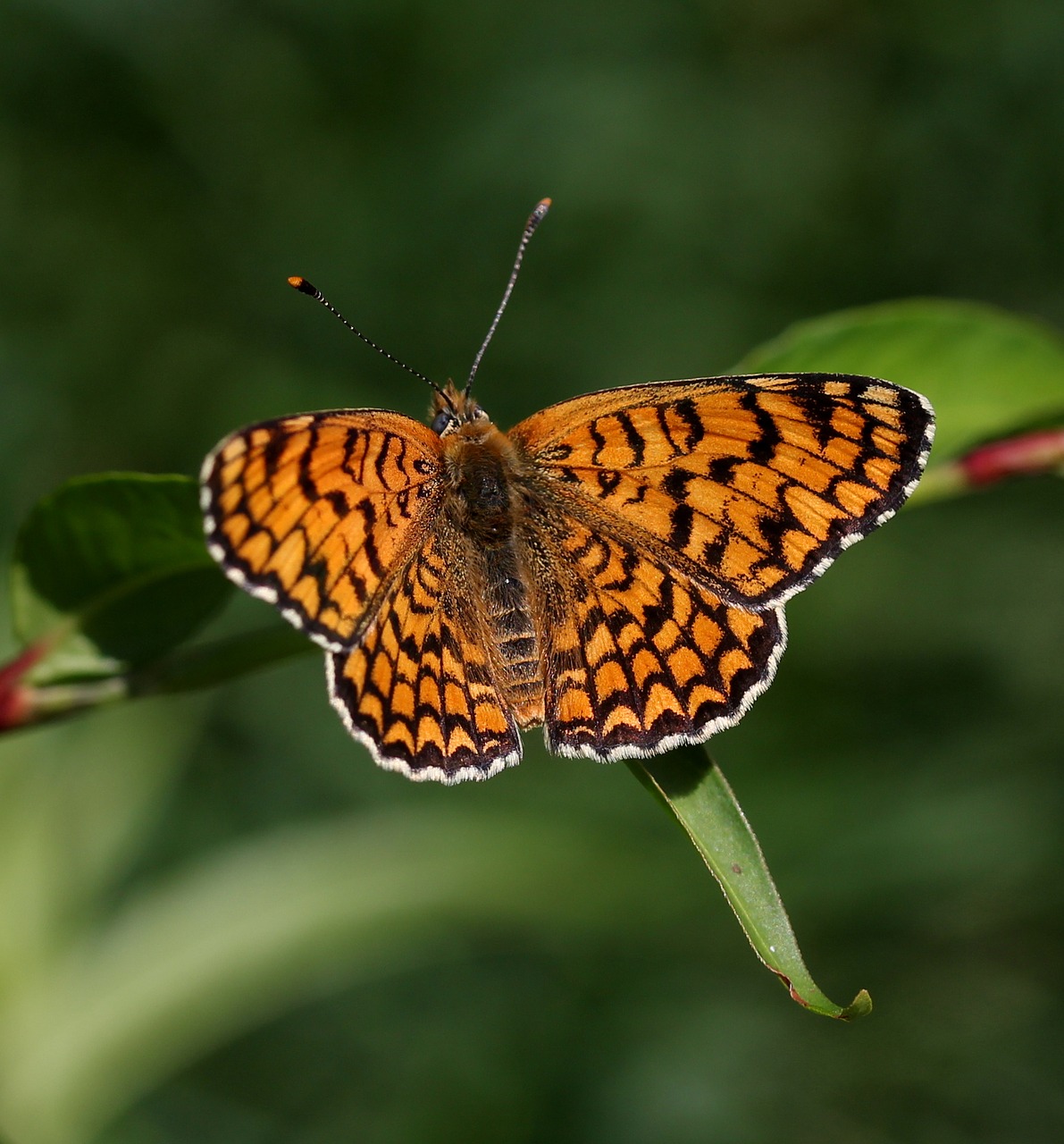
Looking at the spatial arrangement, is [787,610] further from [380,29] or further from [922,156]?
[380,29]

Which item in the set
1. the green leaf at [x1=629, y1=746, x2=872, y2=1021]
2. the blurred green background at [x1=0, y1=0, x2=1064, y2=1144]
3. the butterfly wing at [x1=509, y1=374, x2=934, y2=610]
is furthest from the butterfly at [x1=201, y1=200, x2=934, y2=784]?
the blurred green background at [x1=0, y1=0, x2=1064, y2=1144]

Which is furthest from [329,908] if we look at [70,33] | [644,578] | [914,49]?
[914,49]

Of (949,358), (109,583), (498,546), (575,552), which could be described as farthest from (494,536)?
(949,358)

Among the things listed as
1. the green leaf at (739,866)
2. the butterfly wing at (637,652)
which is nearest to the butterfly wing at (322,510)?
the butterfly wing at (637,652)

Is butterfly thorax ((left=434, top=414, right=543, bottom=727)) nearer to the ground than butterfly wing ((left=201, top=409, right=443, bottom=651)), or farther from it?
nearer to the ground

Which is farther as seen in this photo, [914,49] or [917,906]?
[914,49]

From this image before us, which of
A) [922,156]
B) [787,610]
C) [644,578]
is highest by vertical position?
[644,578]

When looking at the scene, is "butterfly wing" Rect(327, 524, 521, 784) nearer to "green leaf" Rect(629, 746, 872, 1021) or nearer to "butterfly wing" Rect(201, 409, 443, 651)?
"butterfly wing" Rect(201, 409, 443, 651)
